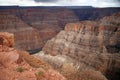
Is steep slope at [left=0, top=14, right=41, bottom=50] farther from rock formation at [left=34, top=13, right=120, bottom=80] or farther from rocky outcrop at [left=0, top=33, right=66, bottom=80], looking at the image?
rocky outcrop at [left=0, top=33, right=66, bottom=80]

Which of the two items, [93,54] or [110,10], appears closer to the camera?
[93,54]

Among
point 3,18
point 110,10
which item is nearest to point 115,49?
point 3,18

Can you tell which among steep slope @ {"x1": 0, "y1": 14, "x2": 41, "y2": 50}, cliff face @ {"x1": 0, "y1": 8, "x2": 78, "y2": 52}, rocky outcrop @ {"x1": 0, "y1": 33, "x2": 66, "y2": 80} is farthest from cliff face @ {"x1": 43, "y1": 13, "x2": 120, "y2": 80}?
rocky outcrop @ {"x1": 0, "y1": 33, "x2": 66, "y2": 80}

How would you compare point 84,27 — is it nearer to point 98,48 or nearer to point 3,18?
point 98,48

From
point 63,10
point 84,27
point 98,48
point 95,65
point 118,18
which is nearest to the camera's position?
point 95,65

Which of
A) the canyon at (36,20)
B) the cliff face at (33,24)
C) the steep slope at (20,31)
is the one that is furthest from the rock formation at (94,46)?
the cliff face at (33,24)

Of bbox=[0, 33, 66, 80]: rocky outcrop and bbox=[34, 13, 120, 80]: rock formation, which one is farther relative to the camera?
bbox=[34, 13, 120, 80]: rock formation

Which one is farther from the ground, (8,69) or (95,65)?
(8,69)
